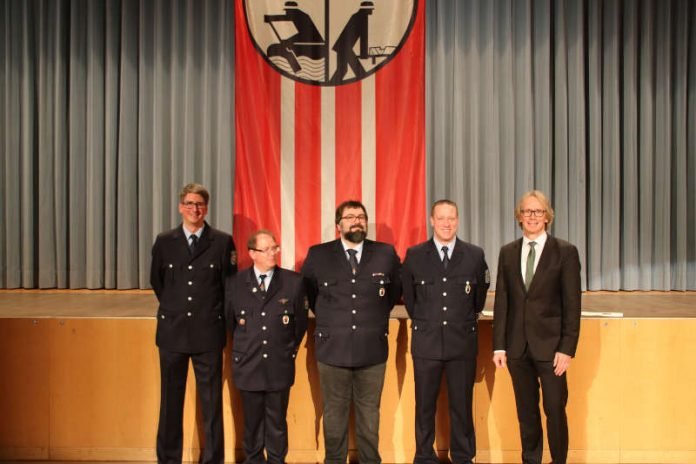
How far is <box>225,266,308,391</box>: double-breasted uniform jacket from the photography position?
309 cm

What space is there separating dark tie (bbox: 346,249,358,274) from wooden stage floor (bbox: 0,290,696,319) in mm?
601

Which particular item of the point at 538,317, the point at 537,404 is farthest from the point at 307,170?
the point at 537,404

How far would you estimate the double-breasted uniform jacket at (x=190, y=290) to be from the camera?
10.3ft

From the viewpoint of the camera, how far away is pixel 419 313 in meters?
3.17

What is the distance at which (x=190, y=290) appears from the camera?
3172 millimetres

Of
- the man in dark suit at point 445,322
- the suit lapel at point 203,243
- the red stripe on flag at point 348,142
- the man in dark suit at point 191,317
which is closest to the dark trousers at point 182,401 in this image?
the man in dark suit at point 191,317

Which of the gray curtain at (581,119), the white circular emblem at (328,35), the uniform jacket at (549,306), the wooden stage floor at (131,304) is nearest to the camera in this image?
the uniform jacket at (549,306)

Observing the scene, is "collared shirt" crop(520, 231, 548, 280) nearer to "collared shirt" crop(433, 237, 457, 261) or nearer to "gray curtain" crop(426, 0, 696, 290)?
"collared shirt" crop(433, 237, 457, 261)

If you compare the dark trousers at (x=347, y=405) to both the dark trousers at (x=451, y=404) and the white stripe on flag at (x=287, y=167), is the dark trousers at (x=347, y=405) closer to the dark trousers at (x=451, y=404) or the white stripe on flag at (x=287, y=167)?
the dark trousers at (x=451, y=404)

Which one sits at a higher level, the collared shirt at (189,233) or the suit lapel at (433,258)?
the collared shirt at (189,233)

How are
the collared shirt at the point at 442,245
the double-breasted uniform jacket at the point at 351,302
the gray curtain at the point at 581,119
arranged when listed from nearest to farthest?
1. the double-breasted uniform jacket at the point at 351,302
2. the collared shirt at the point at 442,245
3. the gray curtain at the point at 581,119

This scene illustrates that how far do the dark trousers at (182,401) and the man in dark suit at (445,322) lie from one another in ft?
3.33

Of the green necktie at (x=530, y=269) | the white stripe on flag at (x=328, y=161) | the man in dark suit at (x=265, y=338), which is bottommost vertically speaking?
the man in dark suit at (x=265, y=338)

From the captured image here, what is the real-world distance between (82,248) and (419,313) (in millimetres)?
3191
